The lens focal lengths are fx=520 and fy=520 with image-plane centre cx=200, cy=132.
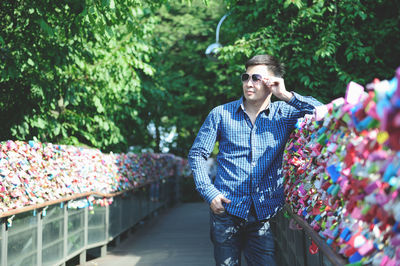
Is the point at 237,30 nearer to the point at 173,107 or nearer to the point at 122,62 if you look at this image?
the point at 122,62

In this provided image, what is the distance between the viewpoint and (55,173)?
7.20 metres

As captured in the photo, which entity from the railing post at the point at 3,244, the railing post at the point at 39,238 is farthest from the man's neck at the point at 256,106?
the railing post at the point at 39,238

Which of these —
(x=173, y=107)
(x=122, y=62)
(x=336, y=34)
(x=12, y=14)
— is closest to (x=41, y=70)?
(x=12, y=14)

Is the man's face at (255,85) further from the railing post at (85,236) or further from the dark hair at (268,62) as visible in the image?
the railing post at (85,236)

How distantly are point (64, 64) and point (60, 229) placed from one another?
8.74ft

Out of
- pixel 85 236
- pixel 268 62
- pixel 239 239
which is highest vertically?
pixel 268 62

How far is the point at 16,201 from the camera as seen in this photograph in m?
5.65

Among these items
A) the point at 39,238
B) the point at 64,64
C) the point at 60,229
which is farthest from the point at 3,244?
the point at 64,64

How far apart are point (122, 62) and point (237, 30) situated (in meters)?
2.54

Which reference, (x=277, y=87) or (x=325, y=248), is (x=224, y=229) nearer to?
(x=325, y=248)

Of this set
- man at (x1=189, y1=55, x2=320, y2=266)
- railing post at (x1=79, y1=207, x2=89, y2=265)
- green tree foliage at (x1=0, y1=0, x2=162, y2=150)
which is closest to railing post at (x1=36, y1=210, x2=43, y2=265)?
green tree foliage at (x1=0, y1=0, x2=162, y2=150)

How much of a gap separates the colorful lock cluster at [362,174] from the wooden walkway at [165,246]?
234 inches

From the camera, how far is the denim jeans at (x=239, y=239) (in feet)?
11.3

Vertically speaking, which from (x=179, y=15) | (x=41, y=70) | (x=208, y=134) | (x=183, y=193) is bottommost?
(x=183, y=193)
